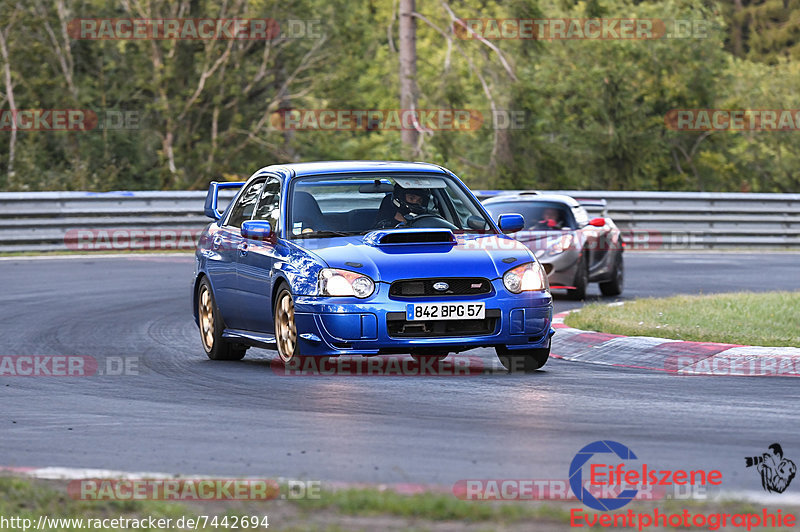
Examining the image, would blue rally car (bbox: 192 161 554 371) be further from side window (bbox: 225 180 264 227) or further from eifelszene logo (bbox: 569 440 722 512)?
eifelszene logo (bbox: 569 440 722 512)

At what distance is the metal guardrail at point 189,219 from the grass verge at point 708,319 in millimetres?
11951

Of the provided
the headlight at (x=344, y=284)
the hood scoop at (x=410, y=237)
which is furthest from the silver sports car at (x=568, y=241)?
the headlight at (x=344, y=284)

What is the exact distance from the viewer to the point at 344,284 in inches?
417

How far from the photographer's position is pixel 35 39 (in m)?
37.1

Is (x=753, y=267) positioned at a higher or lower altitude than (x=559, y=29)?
lower

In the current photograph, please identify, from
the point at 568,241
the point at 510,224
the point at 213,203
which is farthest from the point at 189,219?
the point at 510,224

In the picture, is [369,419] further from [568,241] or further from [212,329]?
[568,241]

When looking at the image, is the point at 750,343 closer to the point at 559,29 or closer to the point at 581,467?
the point at 581,467

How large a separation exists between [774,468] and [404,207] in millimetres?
5391

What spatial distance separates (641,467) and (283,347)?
15.7 feet

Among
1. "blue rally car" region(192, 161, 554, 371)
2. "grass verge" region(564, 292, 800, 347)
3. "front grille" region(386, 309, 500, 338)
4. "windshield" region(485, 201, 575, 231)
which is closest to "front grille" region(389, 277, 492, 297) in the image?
"blue rally car" region(192, 161, 554, 371)

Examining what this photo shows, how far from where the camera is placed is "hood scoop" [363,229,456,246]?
1107 cm

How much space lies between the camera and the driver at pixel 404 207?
11641 millimetres

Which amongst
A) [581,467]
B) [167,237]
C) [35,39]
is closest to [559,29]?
[35,39]
